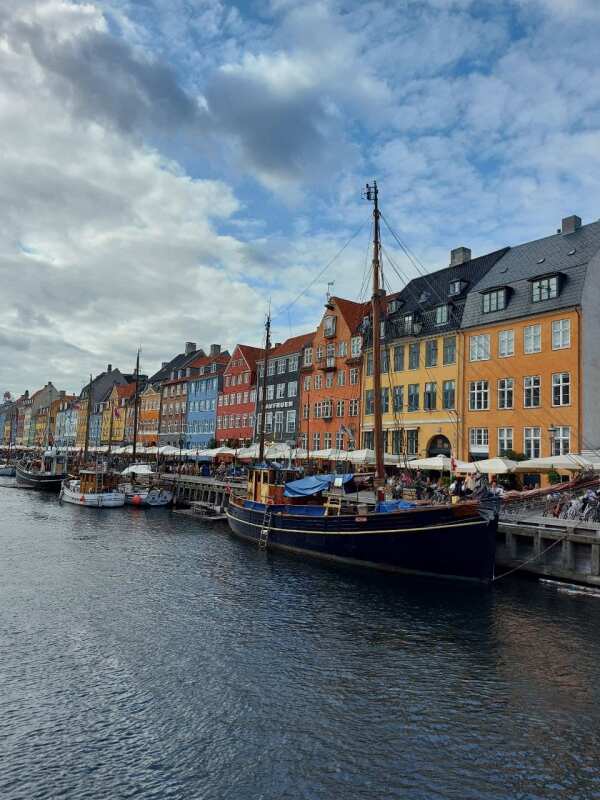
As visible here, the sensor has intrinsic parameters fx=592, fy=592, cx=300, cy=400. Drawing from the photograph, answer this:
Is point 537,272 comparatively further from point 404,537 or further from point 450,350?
point 404,537

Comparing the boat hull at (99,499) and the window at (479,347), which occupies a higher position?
the window at (479,347)

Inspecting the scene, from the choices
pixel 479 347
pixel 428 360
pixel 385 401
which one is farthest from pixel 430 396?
pixel 479 347

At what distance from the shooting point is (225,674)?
46.8 feet

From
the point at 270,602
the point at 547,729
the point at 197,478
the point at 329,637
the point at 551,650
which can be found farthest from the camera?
Answer: the point at 197,478

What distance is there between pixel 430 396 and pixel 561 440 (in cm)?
1183

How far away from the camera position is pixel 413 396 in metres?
47.5

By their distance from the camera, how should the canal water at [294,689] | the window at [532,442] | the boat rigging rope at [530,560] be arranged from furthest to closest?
1. the window at [532,442]
2. the boat rigging rope at [530,560]
3. the canal water at [294,689]

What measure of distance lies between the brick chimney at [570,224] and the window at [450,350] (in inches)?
409

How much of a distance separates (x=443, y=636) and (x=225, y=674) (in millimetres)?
6714

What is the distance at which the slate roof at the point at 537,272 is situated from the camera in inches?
1449

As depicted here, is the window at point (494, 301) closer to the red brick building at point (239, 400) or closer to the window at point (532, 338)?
the window at point (532, 338)

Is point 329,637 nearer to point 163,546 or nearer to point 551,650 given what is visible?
point 551,650

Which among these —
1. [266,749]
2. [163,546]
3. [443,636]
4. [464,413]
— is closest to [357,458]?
[464,413]

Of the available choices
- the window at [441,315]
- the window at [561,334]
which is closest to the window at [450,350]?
the window at [441,315]
